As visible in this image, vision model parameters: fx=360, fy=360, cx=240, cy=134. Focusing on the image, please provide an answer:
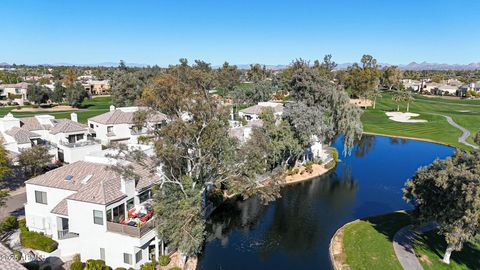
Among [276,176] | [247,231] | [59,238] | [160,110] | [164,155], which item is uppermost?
[160,110]

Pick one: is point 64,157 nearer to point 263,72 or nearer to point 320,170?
point 320,170

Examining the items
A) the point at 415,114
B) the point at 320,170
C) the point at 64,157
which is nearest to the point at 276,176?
the point at 320,170

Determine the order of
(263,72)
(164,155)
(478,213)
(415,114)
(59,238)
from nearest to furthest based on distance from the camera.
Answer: (478,213)
(164,155)
(59,238)
(415,114)
(263,72)

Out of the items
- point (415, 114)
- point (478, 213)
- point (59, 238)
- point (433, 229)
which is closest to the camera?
point (478, 213)

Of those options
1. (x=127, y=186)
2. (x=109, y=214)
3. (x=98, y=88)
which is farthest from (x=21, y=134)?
(x=98, y=88)

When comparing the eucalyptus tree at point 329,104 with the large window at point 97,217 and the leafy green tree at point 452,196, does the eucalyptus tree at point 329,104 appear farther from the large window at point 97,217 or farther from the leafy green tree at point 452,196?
the large window at point 97,217

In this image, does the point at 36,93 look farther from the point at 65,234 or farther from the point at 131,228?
the point at 131,228

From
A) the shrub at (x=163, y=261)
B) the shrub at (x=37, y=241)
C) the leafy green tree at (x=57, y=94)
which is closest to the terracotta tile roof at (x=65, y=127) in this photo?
the shrub at (x=37, y=241)

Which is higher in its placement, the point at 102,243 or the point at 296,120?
the point at 296,120
